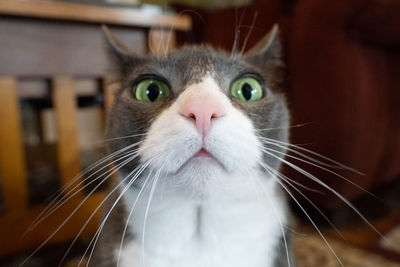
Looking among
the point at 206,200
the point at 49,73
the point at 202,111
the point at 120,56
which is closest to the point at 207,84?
the point at 202,111

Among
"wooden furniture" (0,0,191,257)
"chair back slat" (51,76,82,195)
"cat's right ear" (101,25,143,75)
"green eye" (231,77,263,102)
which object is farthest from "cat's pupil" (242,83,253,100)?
"chair back slat" (51,76,82,195)

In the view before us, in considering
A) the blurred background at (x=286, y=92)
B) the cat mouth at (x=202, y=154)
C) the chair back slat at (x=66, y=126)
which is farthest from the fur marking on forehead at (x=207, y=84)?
the chair back slat at (x=66, y=126)

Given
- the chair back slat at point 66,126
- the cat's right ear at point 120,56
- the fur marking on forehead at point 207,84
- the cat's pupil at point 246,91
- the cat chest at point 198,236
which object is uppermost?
the cat's right ear at point 120,56

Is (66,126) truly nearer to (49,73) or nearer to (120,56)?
(49,73)

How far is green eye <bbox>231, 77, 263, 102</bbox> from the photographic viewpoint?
63 centimetres

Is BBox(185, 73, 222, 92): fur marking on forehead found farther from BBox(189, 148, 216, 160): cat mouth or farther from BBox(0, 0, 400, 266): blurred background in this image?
BBox(0, 0, 400, 266): blurred background

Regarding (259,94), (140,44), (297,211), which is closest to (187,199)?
(259,94)

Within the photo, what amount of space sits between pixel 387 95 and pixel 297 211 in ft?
1.96

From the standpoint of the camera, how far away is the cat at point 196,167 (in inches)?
20.0

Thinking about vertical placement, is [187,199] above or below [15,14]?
below

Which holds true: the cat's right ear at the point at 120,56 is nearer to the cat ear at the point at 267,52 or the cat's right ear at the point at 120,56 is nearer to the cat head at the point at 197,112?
the cat head at the point at 197,112

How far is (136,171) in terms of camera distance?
58 cm

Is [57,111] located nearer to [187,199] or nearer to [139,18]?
[139,18]

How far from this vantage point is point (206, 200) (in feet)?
1.86
